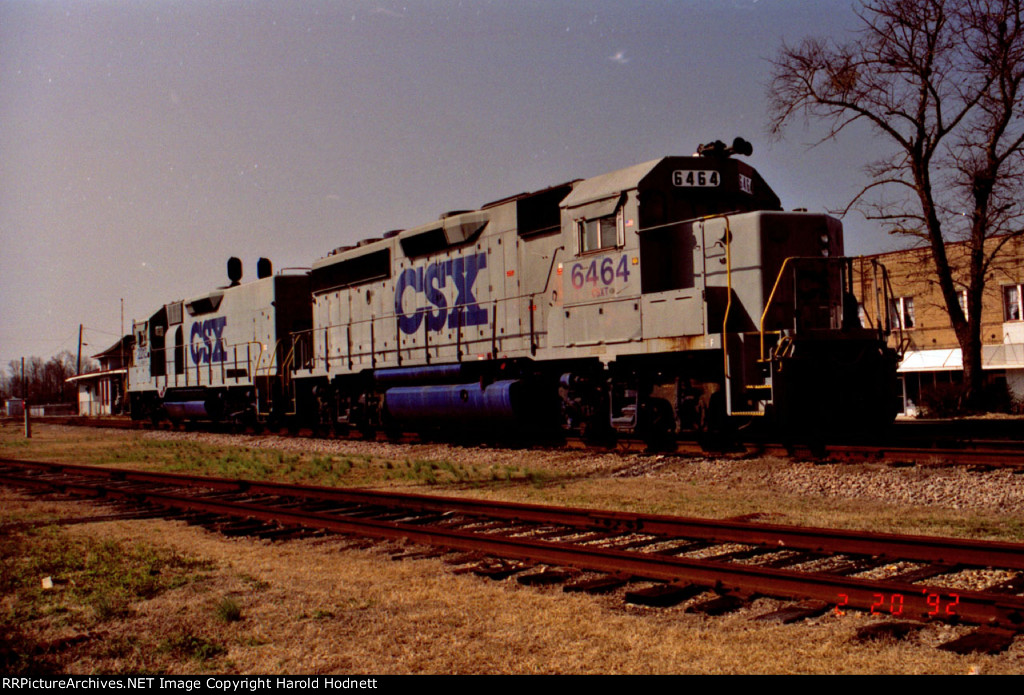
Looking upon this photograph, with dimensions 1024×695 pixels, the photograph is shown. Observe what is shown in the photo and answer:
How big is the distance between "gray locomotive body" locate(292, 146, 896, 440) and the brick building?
58.5 ft

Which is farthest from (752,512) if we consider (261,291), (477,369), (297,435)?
(261,291)

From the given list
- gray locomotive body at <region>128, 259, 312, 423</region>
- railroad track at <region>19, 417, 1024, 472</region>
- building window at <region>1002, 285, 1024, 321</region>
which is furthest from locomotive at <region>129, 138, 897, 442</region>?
building window at <region>1002, 285, 1024, 321</region>

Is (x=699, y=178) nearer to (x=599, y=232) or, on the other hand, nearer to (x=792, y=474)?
(x=599, y=232)

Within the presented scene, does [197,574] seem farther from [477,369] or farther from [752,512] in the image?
[477,369]

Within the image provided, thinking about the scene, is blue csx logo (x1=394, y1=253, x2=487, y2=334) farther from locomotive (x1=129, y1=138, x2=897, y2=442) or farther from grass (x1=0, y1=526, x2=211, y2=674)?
grass (x1=0, y1=526, x2=211, y2=674)

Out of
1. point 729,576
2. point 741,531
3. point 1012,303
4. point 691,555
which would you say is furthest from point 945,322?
point 729,576

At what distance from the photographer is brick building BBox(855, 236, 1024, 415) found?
29938mm

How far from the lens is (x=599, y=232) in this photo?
13055 millimetres

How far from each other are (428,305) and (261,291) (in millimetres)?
7792

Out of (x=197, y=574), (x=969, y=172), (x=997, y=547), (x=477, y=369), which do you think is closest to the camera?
(x=997, y=547)

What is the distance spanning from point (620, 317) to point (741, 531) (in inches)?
241

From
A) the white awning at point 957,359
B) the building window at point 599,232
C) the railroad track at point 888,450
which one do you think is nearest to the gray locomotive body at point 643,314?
the building window at point 599,232

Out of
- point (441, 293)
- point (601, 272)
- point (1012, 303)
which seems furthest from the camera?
point (1012, 303)

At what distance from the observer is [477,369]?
1587 cm
